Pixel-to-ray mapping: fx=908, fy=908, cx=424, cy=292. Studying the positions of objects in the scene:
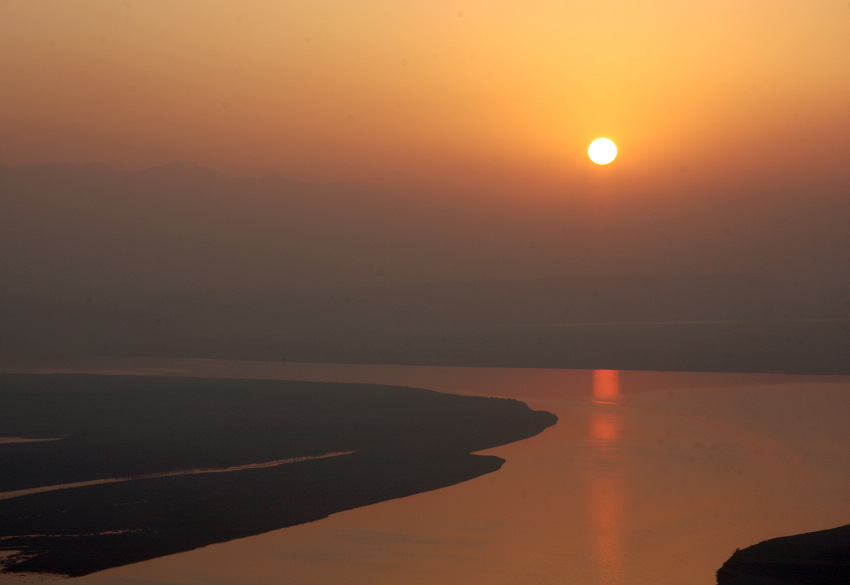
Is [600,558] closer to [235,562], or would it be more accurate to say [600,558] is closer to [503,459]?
[235,562]

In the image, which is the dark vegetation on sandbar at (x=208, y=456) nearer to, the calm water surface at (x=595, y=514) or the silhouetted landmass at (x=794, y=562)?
the calm water surface at (x=595, y=514)

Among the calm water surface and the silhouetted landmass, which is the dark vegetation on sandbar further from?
the silhouetted landmass

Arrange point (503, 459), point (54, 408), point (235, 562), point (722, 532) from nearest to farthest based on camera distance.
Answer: point (235, 562) → point (722, 532) → point (503, 459) → point (54, 408)

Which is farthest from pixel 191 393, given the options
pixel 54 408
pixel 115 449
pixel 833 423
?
pixel 833 423

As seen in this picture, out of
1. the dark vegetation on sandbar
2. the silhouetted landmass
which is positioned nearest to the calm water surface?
the silhouetted landmass

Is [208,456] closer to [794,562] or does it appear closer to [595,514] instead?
[595,514]
